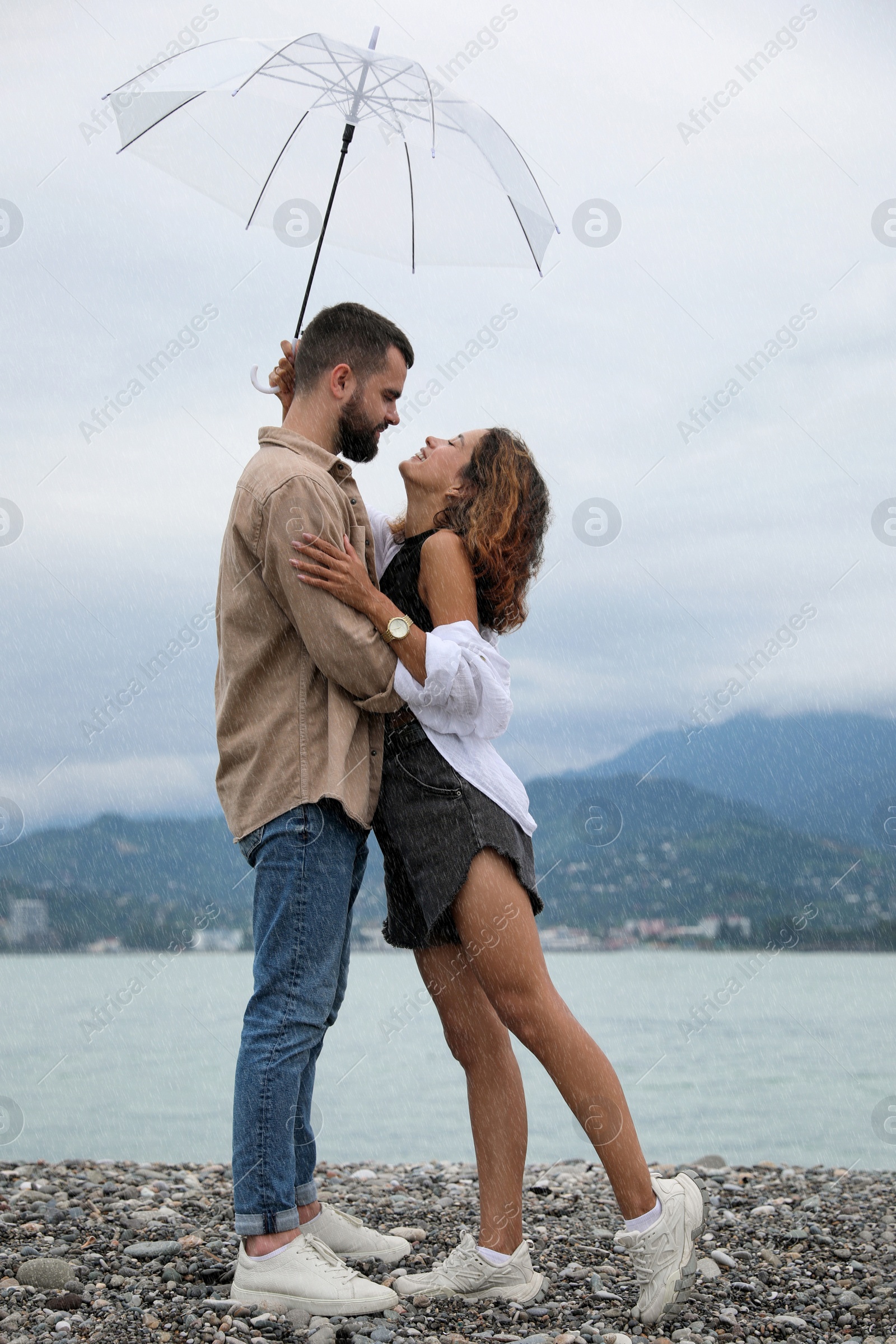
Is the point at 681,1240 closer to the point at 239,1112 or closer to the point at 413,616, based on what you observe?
the point at 239,1112

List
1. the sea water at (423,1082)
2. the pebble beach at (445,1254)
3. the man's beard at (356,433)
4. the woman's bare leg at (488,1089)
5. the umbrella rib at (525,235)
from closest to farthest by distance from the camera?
the pebble beach at (445,1254) < the woman's bare leg at (488,1089) < the man's beard at (356,433) < the umbrella rib at (525,235) < the sea water at (423,1082)

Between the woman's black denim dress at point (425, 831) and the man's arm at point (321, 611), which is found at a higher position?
the man's arm at point (321, 611)

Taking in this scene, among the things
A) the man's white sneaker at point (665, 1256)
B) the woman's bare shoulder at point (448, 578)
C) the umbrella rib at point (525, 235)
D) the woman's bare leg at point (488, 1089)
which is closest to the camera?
the man's white sneaker at point (665, 1256)

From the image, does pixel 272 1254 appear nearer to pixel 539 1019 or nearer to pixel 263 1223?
pixel 263 1223

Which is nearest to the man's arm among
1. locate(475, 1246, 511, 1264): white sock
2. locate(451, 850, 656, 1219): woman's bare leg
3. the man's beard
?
the man's beard

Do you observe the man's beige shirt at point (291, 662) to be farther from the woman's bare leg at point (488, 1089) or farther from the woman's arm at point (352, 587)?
the woman's bare leg at point (488, 1089)

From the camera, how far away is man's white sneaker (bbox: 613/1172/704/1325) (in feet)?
11.4

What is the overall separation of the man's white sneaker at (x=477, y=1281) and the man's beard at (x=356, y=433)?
2.76 meters

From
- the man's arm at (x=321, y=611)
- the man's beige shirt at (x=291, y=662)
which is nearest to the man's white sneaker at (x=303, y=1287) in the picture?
the man's beige shirt at (x=291, y=662)

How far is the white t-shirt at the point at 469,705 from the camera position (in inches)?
137

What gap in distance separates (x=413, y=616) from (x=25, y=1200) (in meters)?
3.36

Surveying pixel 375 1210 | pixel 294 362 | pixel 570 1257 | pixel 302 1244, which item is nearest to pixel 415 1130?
pixel 375 1210

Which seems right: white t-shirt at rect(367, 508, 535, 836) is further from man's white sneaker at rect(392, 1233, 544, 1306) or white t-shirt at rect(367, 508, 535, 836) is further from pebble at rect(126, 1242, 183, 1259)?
pebble at rect(126, 1242, 183, 1259)

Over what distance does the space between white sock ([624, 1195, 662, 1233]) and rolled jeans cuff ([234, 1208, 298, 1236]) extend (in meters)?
1.05
